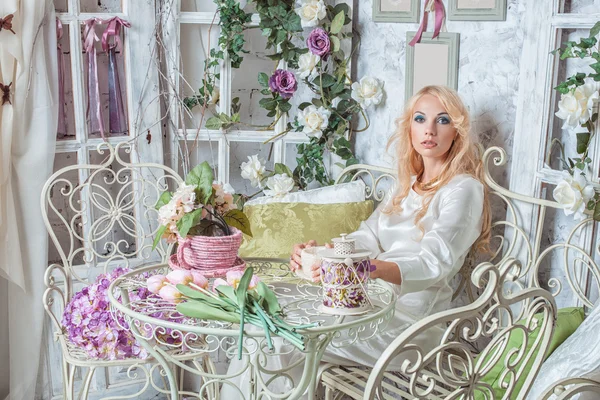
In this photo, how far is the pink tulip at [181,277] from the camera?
206cm

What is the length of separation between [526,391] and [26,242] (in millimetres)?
2117

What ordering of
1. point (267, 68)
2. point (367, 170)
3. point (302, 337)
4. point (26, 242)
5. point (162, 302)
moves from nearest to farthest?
point (302, 337)
point (162, 302)
point (26, 242)
point (367, 170)
point (267, 68)

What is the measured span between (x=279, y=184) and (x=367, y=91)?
55cm

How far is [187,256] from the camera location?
224 centimetres

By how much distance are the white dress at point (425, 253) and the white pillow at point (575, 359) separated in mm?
562

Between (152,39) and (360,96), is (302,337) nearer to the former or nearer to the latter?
(360,96)

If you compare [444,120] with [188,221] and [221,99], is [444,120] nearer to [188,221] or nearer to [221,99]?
[188,221]

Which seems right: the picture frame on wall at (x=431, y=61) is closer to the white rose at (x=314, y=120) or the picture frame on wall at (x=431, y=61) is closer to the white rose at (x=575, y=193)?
the white rose at (x=314, y=120)

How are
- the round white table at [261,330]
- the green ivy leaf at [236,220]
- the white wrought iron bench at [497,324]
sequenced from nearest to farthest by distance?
the white wrought iron bench at [497,324]
the round white table at [261,330]
the green ivy leaf at [236,220]

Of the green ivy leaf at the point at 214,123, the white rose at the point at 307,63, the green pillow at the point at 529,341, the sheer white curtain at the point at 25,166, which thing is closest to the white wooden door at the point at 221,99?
the green ivy leaf at the point at 214,123

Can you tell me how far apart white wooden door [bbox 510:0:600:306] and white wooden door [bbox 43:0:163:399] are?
1575 mm

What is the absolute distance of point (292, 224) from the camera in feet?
9.91

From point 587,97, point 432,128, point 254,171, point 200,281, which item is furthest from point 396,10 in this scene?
point 200,281

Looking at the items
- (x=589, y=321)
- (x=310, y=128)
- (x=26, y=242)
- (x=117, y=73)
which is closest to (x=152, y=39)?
(x=117, y=73)
